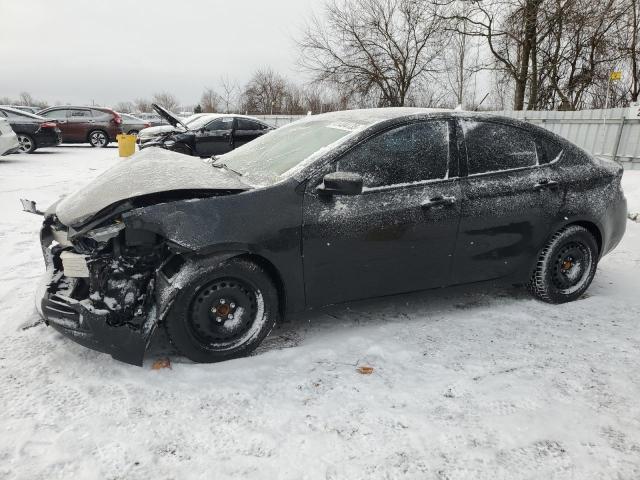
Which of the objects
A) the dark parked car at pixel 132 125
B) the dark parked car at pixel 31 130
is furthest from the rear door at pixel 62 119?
the dark parked car at pixel 31 130

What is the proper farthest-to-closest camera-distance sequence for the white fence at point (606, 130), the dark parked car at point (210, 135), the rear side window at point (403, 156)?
the dark parked car at point (210, 135) → the white fence at point (606, 130) → the rear side window at point (403, 156)

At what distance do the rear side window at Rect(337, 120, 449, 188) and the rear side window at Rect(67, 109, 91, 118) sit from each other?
17.9 m

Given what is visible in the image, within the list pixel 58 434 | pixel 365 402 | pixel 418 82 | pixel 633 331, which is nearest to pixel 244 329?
pixel 365 402

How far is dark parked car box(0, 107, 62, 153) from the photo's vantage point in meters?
14.1

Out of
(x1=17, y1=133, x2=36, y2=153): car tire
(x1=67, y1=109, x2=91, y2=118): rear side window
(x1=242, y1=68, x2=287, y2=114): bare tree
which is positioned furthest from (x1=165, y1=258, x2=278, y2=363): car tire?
(x1=242, y1=68, x2=287, y2=114): bare tree

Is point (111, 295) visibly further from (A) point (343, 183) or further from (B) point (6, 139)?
(B) point (6, 139)

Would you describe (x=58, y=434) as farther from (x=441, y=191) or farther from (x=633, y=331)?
(x=633, y=331)

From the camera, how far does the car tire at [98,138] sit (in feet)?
59.9

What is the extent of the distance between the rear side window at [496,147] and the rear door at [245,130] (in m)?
9.42

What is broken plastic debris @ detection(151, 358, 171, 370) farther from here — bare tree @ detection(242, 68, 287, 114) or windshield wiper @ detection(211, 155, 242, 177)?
bare tree @ detection(242, 68, 287, 114)

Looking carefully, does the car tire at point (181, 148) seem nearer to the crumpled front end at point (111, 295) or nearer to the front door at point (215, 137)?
the front door at point (215, 137)

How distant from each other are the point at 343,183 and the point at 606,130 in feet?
39.5

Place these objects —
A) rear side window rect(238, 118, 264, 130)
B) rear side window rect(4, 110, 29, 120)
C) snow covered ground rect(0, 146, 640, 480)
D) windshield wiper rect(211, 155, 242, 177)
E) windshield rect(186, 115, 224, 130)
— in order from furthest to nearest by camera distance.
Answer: rear side window rect(4, 110, 29, 120)
rear side window rect(238, 118, 264, 130)
windshield rect(186, 115, 224, 130)
windshield wiper rect(211, 155, 242, 177)
snow covered ground rect(0, 146, 640, 480)

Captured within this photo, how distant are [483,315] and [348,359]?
1.31 m
